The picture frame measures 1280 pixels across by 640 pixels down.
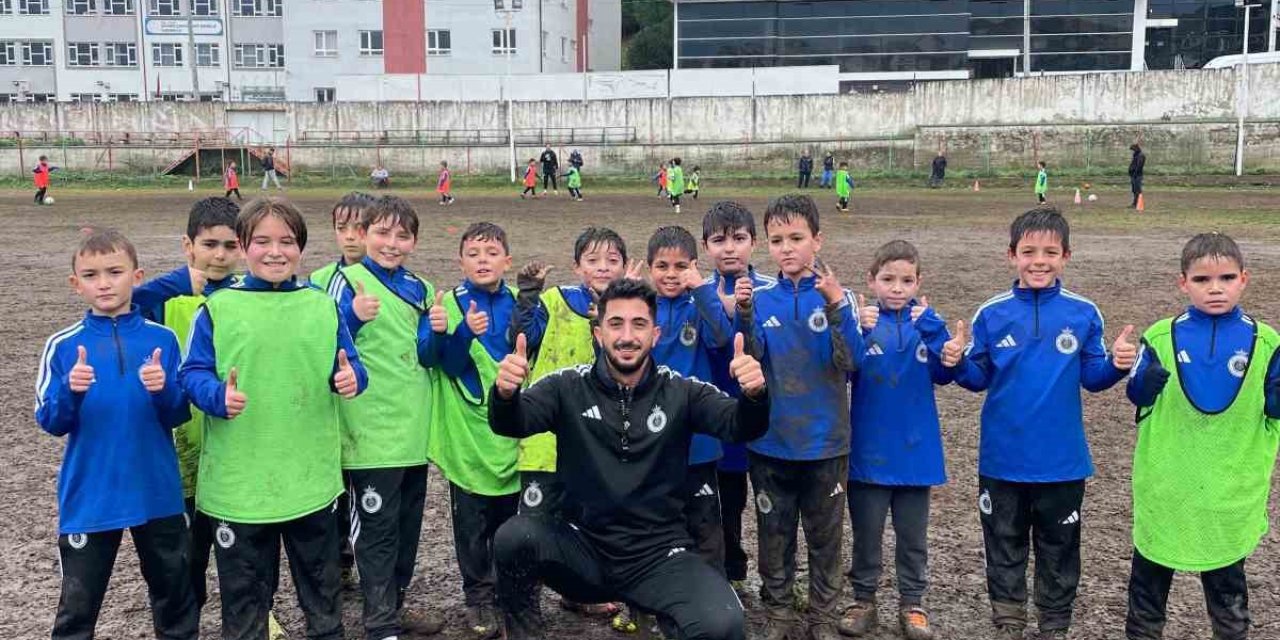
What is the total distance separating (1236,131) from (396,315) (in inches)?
1659

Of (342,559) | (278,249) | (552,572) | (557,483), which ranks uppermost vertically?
(278,249)

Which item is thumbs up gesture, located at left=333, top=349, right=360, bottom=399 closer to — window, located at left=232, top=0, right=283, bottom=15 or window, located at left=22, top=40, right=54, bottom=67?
window, located at left=232, top=0, right=283, bottom=15

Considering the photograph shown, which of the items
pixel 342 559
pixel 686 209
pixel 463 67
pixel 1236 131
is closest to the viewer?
pixel 342 559

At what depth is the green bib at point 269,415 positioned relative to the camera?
398 cm

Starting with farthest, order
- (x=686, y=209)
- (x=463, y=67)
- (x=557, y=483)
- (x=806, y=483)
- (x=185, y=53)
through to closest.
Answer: (x=185, y=53)
(x=463, y=67)
(x=686, y=209)
(x=806, y=483)
(x=557, y=483)

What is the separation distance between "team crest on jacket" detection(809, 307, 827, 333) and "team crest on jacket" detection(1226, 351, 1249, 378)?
65.4 inches

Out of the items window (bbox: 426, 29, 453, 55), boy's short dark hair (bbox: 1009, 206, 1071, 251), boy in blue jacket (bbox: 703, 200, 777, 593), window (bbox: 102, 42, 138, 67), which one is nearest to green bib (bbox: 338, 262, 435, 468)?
boy in blue jacket (bbox: 703, 200, 777, 593)

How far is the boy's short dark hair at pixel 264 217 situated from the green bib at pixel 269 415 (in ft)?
0.82

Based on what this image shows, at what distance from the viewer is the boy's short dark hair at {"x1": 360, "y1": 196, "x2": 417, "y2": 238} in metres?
4.66

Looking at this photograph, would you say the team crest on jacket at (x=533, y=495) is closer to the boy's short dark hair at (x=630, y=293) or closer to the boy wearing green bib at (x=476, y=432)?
the boy wearing green bib at (x=476, y=432)

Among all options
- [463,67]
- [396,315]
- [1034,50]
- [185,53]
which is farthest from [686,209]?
[185,53]

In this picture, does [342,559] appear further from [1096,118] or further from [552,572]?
[1096,118]

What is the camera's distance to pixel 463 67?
5916 cm

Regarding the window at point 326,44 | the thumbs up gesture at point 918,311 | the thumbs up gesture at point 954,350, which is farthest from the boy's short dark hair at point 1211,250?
the window at point 326,44
